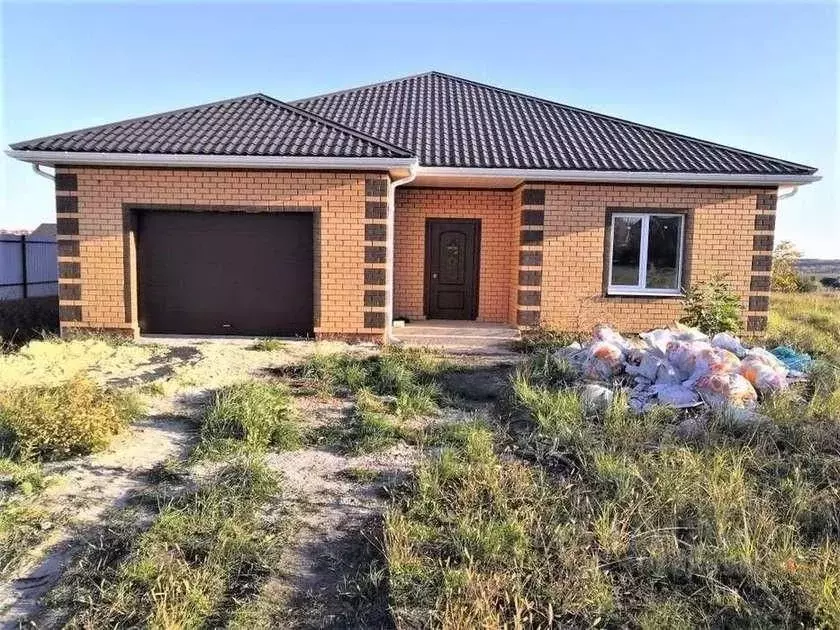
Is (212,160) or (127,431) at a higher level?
(212,160)

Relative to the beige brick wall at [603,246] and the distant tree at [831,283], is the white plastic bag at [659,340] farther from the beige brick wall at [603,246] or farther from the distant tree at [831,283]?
the distant tree at [831,283]

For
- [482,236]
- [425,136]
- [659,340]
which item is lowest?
[659,340]

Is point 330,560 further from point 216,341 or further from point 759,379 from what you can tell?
point 216,341

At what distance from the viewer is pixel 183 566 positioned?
3.23 meters

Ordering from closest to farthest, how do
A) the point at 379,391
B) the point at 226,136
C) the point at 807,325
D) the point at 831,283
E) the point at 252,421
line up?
the point at 252,421, the point at 379,391, the point at 226,136, the point at 807,325, the point at 831,283

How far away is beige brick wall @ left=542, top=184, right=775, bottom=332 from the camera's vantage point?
1036 centimetres

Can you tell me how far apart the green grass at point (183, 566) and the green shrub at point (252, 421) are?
1046mm

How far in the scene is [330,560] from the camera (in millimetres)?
3508

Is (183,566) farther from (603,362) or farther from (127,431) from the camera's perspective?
(603,362)

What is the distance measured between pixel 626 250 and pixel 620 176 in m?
1.39

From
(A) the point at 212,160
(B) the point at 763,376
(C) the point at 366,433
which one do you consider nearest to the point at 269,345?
(A) the point at 212,160

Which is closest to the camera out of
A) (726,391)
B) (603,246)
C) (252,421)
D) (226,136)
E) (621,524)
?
(621,524)

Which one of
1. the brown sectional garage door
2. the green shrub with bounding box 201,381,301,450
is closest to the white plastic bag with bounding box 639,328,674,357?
the green shrub with bounding box 201,381,301,450

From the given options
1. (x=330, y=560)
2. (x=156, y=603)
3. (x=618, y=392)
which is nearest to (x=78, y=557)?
(x=156, y=603)
